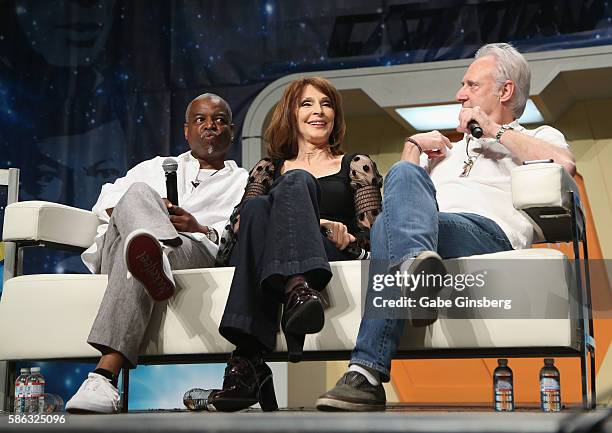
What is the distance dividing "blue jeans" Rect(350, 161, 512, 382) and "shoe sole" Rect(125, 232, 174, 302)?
580mm

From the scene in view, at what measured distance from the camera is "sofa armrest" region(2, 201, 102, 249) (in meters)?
2.93

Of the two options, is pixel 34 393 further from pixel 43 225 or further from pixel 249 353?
pixel 249 353

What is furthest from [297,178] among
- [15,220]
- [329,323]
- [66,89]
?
[66,89]

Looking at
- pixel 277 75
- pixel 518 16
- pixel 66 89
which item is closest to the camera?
pixel 518 16

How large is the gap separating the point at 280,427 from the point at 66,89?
4285 mm

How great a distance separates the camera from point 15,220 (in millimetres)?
2939

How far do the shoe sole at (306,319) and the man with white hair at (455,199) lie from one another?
0.37 feet

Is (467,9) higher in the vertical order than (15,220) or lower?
higher

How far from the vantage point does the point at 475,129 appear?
8.89ft

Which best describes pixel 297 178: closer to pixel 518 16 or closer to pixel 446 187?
pixel 446 187

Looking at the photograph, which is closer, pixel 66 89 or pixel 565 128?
pixel 565 128

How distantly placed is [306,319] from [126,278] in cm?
60

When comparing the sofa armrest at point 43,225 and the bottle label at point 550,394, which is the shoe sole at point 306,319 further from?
the sofa armrest at point 43,225

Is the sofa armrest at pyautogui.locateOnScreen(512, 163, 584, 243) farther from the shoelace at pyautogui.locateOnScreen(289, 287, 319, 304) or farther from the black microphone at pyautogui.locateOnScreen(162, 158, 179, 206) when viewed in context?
the black microphone at pyautogui.locateOnScreen(162, 158, 179, 206)
